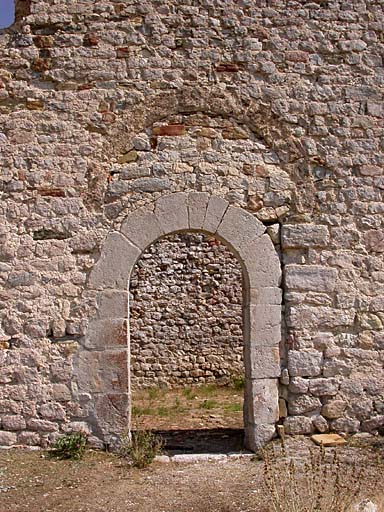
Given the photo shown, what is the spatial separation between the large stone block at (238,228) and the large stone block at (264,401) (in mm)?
1273

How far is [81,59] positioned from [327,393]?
395 centimetres

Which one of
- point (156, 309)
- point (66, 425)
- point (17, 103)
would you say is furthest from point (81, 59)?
point (156, 309)

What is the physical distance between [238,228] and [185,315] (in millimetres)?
5422

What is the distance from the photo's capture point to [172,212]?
18.2 feet

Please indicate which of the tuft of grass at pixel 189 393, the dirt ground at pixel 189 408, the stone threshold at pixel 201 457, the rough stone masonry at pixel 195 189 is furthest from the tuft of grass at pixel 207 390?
the stone threshold at pixel 201 457

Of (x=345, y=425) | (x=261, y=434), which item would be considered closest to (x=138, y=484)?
(x=261, y=434)

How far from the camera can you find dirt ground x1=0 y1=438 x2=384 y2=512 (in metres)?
4.09

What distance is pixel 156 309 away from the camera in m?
10.7

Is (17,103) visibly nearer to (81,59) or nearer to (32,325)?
(81,59)

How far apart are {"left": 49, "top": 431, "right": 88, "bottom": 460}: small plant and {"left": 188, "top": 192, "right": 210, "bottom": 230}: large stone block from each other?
7.08ft

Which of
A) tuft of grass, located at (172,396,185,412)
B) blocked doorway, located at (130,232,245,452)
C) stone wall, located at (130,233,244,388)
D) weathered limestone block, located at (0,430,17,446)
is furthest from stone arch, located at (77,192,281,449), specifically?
stone wall, located at (130,233,244,388)

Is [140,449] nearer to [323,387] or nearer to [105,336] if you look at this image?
[105,336]

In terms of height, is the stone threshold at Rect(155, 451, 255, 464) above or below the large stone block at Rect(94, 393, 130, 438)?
below

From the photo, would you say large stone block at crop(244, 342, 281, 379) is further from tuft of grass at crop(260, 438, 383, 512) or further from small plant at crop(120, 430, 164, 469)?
small plant at crop(120, 430, 164, 469)
